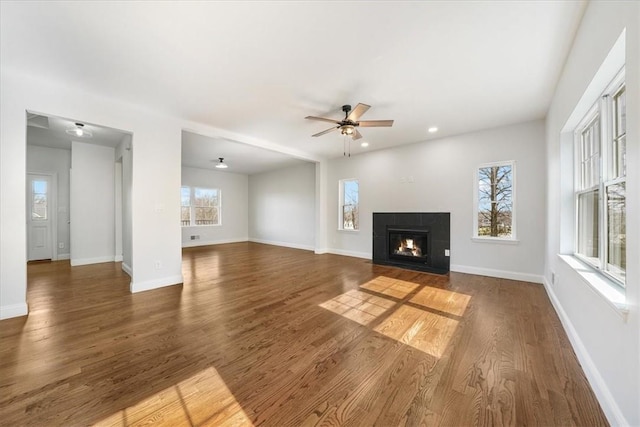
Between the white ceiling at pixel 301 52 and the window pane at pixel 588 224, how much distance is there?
4.67ft

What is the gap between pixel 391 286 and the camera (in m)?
3.83

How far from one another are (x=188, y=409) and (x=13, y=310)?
9.66ft

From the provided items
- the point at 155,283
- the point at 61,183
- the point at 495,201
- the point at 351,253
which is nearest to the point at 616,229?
the point at 495,201

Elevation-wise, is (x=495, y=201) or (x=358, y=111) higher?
(x=358, y=111)

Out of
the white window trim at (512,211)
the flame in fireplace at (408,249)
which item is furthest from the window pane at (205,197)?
the white window trim at (512,211)

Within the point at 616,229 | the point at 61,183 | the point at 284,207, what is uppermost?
the point at 61,183

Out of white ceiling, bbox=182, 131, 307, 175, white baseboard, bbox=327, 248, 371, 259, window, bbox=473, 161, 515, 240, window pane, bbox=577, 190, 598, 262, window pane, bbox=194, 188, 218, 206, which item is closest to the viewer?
window pane, bbox=577, 190, 598, 262

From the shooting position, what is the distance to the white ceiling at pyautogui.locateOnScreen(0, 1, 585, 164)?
1848 millimetres

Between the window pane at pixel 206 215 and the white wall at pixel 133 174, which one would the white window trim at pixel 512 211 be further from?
the window pane at pixel 206 215

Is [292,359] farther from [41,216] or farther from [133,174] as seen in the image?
[41,216]

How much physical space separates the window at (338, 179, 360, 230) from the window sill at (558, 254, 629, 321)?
435cm

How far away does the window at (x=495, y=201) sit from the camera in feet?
13.9

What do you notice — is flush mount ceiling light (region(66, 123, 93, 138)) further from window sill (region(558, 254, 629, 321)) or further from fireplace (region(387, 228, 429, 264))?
window sill (region(558, 254, 629, 321))

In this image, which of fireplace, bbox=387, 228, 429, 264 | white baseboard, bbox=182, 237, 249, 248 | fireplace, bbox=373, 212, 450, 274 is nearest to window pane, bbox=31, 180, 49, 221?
white baseboard, bbox=182, 237, 249, 248
